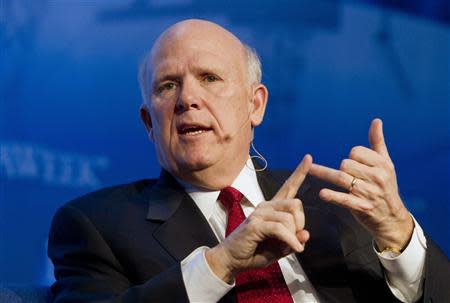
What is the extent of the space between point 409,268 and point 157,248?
588mm

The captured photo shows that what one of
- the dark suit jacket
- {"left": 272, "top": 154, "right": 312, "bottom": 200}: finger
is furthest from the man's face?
{"left": 272, "top": 154, "right": 312, "bottom": 200}: finger

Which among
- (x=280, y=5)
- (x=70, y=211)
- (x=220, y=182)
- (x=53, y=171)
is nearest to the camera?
(x=70, y=211)

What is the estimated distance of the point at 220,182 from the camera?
1.92m

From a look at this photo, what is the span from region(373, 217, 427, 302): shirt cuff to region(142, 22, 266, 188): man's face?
508 millimetres

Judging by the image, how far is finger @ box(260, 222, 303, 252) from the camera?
1.36 m

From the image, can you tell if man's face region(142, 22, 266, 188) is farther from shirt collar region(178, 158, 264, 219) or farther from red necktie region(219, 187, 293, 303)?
red necktie region(219, 187, 293, 303)

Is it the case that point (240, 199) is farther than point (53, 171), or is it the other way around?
point (53, 171)

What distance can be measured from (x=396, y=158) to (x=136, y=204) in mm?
1211

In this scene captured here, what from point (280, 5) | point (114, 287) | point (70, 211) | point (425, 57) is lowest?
point (114, 287)

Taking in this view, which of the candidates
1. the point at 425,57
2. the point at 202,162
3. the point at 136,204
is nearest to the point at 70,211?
the point at 136,204

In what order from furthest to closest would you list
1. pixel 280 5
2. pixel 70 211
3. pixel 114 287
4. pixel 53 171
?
pixel 280 5 < pixel 53 171 < pixel 70 211 < pixel 114 287

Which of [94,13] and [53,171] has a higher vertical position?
[94,13]

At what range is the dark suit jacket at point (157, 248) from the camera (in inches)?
65.6

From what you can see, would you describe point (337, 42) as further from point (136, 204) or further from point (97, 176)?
point (136, 204)
